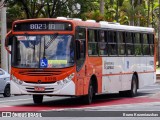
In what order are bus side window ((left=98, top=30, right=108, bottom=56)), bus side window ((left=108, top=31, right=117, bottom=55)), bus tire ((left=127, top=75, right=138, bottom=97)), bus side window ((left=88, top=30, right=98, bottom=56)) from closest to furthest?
bus side window ((left=88, top=30, right=98, bottom=56)), bus side window ((left=98, top=30, right=108, bottom=56)), bus side window ((left=108, top=31, right=117, bottom=55)), bus tire ((left=127, top=75, right=138, bottom=97))

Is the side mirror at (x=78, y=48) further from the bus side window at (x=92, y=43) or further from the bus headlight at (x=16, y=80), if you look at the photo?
the bus headlight at (x=16, y=80)

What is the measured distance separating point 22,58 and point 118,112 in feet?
15.3

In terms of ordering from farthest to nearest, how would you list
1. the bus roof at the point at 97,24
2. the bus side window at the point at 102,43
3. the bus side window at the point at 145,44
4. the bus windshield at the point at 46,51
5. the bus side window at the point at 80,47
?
1. the bus side window at the point at 145,44
2. the bus side window at the point at 102,43
3. the bus roof at the point at 97,24
4. the bus side window at the point at 80,47
5. the bus windshield at the point at 46,51

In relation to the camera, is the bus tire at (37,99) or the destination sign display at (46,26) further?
the bus tire at (37,99)

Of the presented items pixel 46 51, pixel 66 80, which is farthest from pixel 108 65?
pixel 46 51

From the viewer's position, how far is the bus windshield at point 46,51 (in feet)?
70.6

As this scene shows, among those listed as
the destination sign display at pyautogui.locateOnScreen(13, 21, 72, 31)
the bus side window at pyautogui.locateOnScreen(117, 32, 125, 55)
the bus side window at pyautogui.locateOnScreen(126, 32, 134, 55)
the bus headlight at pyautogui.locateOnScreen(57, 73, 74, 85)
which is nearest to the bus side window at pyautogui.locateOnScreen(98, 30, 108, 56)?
the bus side window at pyautogui.locateOnScreen(117, 32, 125, 55)

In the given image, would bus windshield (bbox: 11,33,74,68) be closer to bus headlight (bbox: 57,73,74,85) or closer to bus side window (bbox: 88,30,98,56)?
bus headlight (bbox: 57,73,74,85)

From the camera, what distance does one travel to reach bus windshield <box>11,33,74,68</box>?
21531 mm

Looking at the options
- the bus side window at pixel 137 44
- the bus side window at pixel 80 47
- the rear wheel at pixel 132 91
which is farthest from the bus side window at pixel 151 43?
the bus side window at pixel 80 47

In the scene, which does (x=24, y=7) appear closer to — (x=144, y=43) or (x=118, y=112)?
(x=144, y=43)

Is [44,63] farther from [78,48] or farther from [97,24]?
[97,24]

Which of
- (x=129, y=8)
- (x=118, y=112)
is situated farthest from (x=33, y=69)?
(x=129, y=8)

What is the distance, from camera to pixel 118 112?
19125mm
